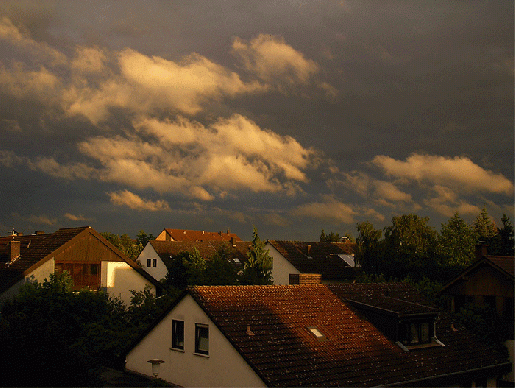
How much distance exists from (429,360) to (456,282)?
7.83 metres

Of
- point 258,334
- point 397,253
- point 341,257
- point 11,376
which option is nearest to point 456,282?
point 258,334

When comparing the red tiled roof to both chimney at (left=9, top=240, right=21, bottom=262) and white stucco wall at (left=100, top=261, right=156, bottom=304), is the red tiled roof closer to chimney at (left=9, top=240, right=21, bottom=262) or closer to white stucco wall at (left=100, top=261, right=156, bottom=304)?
white stucco wall at (left=100, top=261, right=156, bottom=304)

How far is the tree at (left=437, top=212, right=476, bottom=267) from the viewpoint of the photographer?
43.7 m

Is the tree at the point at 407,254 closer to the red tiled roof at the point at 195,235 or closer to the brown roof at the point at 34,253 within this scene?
the brown roof at the point at 34,253

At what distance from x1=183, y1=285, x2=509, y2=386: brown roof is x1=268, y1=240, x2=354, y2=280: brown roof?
2900 centimetres

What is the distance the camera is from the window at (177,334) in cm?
1962

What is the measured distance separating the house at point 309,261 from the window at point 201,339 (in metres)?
32.3

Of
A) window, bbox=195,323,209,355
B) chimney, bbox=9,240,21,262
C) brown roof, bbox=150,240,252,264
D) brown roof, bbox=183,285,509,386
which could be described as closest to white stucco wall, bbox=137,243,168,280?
brown roof, bbox=150,240,252,264

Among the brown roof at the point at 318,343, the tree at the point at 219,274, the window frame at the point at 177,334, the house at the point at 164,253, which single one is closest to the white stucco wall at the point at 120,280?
the tree at the point at 219,274

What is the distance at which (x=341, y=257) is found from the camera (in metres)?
55.7

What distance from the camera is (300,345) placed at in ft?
57.3

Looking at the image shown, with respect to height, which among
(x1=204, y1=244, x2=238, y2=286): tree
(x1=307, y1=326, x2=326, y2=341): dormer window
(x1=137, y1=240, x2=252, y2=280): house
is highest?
(x1=137, y1=240, x2=252, y2=280): house

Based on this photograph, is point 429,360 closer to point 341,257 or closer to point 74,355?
point 74,355

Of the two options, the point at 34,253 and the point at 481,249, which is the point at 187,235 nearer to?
the point at 34,253
